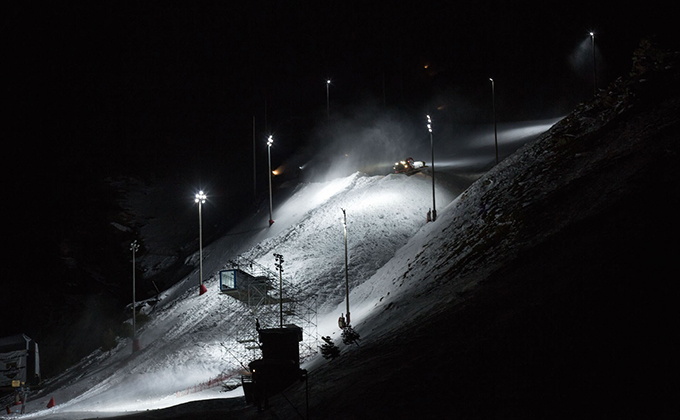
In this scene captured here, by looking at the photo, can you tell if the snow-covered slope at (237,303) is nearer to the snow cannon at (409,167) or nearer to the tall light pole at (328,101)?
the snow cannon at (409,167)

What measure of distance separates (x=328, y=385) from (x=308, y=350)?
13.1 metres

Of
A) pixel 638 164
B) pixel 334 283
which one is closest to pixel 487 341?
pixel 638 164

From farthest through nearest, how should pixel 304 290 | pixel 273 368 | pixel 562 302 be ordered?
pixel 304 290 → pixel 273 368 → pixel 562 302

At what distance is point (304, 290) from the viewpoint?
117 ft

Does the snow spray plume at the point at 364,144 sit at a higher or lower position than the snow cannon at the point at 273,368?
higher

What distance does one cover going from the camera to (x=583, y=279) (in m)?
12.3

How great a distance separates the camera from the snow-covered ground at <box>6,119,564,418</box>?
91.1ft

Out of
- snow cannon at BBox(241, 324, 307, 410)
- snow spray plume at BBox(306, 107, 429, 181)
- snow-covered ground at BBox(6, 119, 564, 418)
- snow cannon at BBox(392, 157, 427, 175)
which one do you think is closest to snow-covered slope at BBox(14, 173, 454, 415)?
snow-covered ground at BBox(6, 119, 564, 418)

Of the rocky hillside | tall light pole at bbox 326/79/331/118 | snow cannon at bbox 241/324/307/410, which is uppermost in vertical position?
tall light pole at bbox 326/79/331/118

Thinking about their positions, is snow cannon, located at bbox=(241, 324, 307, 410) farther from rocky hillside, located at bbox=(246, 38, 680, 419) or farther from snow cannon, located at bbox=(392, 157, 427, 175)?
snow cannon, located at bbox=(392, 157, 427, 175)

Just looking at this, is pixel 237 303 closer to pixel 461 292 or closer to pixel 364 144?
pixel 461 292

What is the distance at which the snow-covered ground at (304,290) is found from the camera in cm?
2778

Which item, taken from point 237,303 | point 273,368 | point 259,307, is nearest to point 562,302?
point 273,368

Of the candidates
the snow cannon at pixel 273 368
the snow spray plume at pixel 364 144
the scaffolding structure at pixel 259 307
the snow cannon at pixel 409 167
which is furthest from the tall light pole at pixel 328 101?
the snow cannon at pixel 273 368
